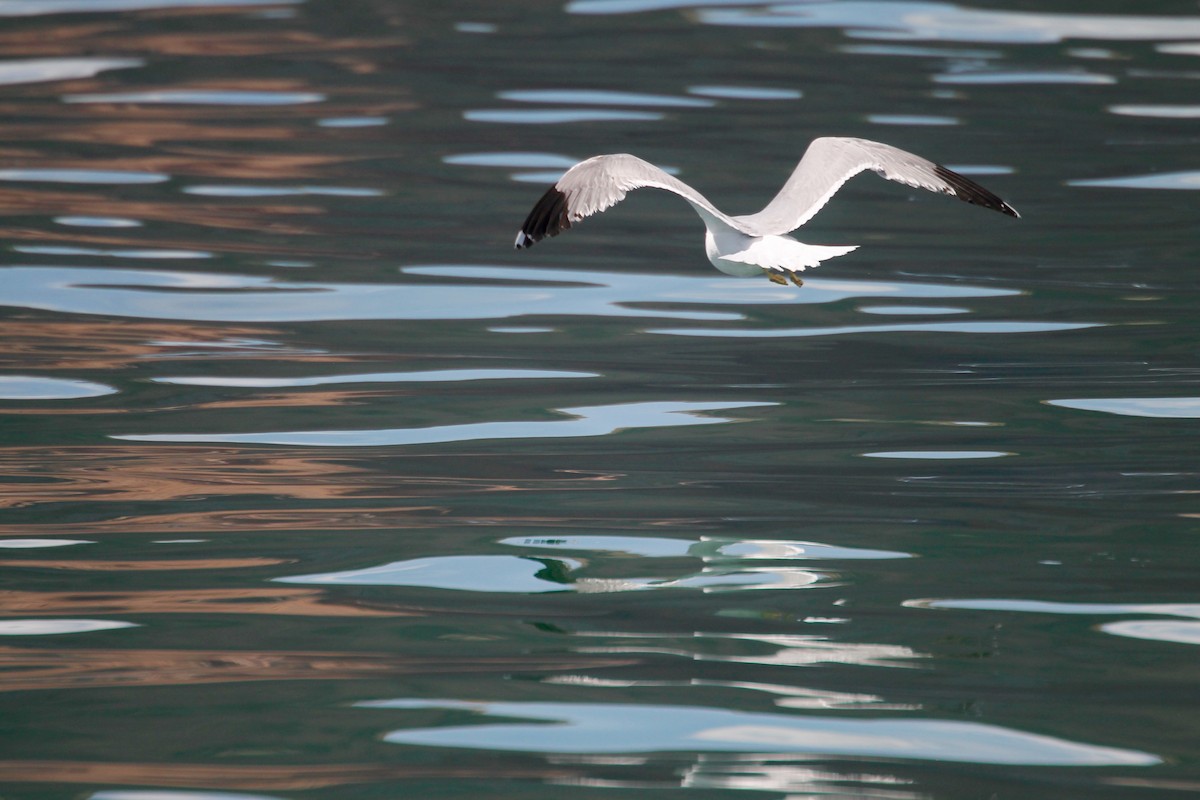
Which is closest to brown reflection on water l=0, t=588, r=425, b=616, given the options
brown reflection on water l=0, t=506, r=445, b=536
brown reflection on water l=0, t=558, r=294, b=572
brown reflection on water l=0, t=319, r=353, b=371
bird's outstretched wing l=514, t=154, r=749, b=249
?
brown reflection on water l=0, t=558, r=294, b=572

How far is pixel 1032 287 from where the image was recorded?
8.84 m

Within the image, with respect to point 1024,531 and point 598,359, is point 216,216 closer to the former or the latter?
point 598,359

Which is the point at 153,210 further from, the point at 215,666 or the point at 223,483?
the point at 215,666

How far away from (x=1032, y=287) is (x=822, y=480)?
3.30 metres

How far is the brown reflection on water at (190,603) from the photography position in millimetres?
4977

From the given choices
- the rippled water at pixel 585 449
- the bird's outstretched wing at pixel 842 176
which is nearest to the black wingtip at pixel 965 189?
the bird's outstretched wing at pixel 842 176

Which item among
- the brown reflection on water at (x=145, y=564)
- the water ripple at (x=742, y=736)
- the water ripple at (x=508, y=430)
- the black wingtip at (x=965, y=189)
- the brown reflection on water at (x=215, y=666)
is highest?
the black wingtip at (x=965, y=189)

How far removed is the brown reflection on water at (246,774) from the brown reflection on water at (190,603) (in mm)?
974

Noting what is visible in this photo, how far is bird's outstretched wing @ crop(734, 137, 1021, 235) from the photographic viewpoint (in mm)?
6195

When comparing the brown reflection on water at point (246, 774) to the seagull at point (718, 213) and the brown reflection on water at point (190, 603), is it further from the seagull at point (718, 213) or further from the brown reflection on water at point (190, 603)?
the seagull at point (718, 213)

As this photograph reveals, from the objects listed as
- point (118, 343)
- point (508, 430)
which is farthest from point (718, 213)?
point (118, 343)

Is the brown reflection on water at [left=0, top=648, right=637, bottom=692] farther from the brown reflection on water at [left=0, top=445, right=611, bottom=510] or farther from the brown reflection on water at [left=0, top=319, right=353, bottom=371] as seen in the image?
the brown reflection on water at [left=0, top=319, right=353, bottom=371]

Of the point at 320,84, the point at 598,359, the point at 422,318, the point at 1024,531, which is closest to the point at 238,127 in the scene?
the point at 320,84

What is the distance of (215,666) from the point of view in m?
4.59
